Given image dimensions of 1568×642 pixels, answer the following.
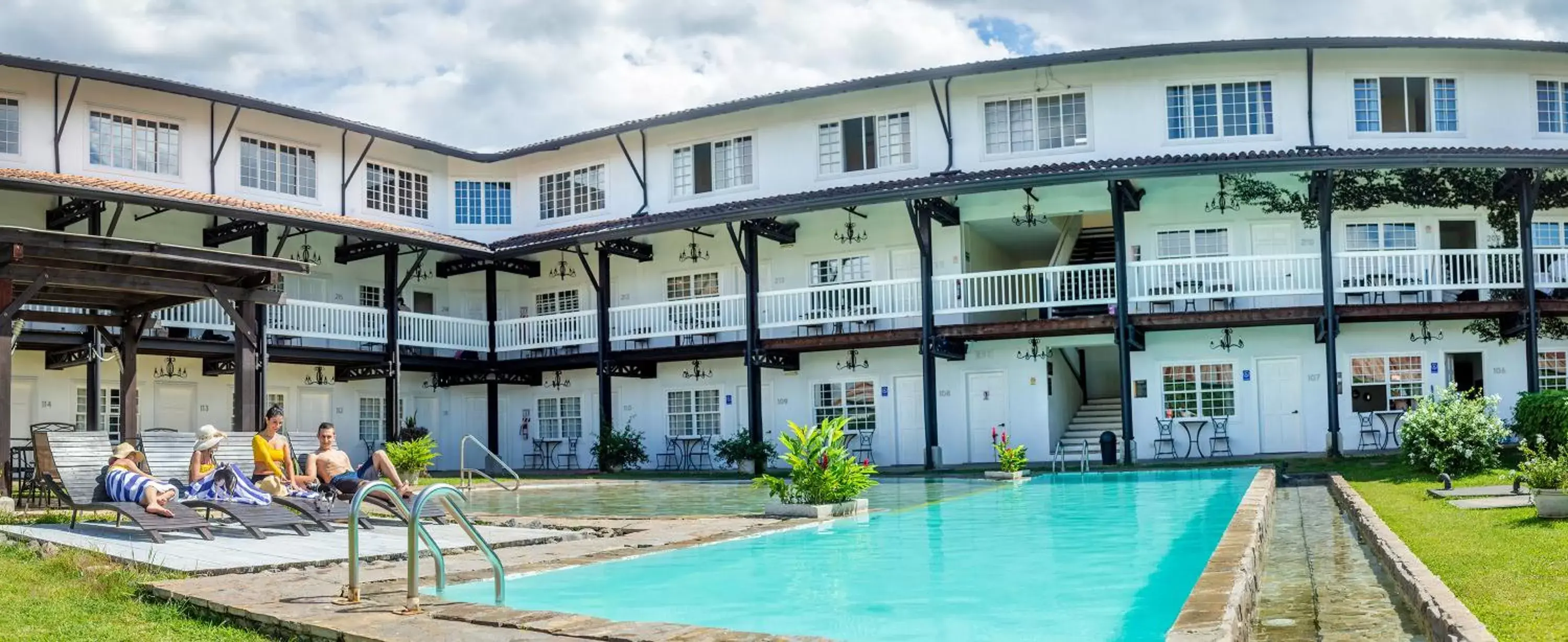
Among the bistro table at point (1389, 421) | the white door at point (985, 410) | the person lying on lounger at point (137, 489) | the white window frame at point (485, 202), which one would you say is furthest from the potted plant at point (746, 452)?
the person lying on lounger at point (137, 489)

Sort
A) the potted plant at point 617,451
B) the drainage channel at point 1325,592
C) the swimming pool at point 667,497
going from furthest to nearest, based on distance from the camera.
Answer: the potted plant at point 617,451 → the swimming pool at point 667,497 → the drainage channel at point 1325,592

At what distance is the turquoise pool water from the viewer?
761 centimetres

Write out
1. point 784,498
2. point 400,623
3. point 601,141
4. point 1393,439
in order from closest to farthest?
point 400,623
point 784,498
point 1393,439
point 601,141

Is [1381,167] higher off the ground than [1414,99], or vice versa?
[1414,99]

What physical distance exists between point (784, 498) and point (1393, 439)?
47.8ft

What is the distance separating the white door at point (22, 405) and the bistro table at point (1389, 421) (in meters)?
23.9

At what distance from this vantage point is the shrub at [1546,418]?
1814cm

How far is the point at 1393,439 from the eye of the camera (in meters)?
24.1

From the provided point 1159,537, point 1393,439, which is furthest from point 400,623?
point 1393,439

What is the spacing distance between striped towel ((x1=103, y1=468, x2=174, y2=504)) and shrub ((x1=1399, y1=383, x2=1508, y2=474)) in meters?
15.1

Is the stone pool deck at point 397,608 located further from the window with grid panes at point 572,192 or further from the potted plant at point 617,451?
the window with grid panes at point 572,192

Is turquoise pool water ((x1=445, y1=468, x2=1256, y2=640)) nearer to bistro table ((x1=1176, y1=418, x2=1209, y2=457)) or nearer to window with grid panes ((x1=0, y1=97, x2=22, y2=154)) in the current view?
bistro table ((x1=1176, y1=418, x2=1209, y2=457))

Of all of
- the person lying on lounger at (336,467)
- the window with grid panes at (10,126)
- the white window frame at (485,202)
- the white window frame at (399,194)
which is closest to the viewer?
the person lying on lounger at (336,467)

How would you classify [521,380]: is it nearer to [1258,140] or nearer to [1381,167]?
[1258,140]
